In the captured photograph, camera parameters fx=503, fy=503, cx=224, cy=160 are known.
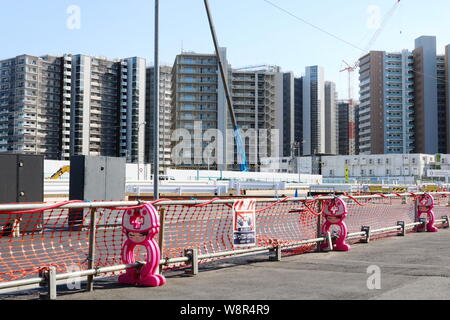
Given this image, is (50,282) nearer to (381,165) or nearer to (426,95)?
(381,165)

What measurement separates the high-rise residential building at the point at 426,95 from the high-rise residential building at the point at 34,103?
102m

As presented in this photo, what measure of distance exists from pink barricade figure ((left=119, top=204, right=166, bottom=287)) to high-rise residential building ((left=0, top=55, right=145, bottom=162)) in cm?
12793

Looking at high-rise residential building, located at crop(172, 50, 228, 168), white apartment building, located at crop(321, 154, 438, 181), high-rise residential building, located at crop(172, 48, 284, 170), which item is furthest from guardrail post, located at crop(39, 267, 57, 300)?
high-rise residential building, located at crop(172, 50, 228, 168)

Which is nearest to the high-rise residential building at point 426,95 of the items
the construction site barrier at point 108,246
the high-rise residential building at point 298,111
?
the high-rise residential building at point 298,111

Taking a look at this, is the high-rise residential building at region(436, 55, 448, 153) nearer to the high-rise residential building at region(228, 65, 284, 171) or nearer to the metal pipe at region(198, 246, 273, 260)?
the high-rise residential building at region(228, 65, 284, 171)

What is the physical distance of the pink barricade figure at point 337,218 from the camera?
1168 centimetres

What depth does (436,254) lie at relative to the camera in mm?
11023

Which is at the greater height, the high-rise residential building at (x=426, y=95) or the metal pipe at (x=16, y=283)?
the high-rise residential building at (x=426, y=95)

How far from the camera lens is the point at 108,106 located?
14475cm

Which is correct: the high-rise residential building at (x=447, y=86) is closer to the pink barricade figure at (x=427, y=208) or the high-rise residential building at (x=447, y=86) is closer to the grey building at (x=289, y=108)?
the grey building at (x=289, y=108)

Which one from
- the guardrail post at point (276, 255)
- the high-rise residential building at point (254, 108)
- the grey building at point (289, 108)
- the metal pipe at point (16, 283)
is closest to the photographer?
the metal pipe at point (16, 283)

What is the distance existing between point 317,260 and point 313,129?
185 meters

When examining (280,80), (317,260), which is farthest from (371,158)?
(317,260)
